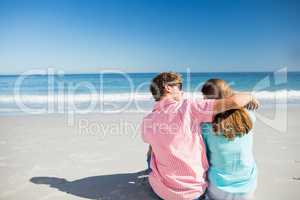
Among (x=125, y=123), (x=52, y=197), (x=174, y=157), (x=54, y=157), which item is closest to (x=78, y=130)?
(x=125, y=123)

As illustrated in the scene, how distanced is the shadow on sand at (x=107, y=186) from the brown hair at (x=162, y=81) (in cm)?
113

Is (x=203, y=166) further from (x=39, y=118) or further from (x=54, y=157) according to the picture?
(x=39, y=118)

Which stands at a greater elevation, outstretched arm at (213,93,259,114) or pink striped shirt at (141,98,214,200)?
outstretched arm at (213,93,259,114)

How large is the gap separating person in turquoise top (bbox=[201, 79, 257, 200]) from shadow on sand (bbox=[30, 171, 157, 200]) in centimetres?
78

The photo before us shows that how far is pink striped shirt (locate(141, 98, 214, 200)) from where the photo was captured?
8.67 ft

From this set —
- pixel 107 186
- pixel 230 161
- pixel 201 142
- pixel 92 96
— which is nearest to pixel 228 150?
pixel 230 161

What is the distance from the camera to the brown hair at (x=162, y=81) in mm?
2759

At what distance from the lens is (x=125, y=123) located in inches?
302
